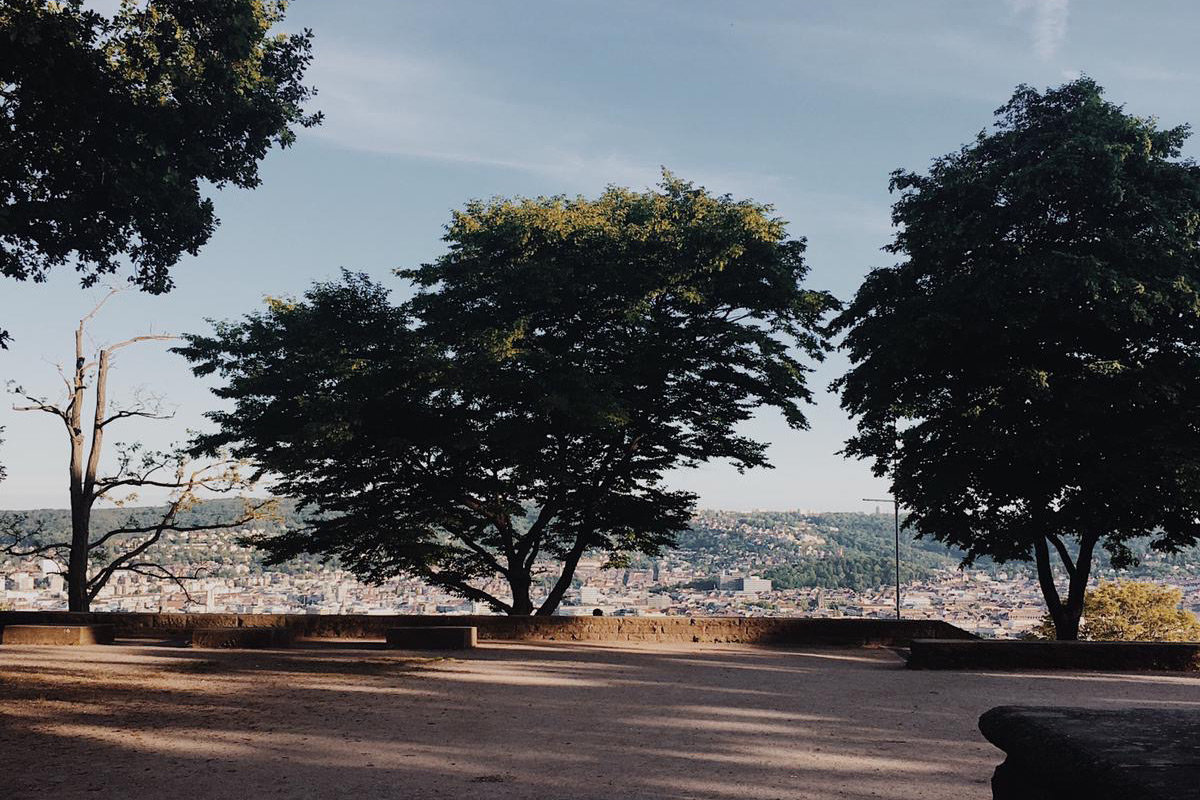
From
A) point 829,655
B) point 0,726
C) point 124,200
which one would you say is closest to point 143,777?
point 0,726

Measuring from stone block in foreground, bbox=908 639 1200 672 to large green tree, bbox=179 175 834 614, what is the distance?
8.62 metres

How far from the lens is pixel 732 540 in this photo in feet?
447

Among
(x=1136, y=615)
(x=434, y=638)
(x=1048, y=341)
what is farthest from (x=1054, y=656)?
(x=1136, y=615)

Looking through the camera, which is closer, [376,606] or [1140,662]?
[1140,662]

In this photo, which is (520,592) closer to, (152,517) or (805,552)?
(152,517)

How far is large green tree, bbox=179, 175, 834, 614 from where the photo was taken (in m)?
22.0

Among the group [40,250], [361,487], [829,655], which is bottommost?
[829,655]

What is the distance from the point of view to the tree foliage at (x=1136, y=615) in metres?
35.9

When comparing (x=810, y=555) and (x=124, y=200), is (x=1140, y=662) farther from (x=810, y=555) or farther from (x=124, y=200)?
(x=810, y=555)

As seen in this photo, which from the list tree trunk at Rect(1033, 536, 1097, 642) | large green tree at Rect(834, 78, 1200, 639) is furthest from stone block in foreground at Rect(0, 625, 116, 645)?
tree trunk at Rect(1033, 536, 1097, 642)

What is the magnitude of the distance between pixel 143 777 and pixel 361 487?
1784 cm

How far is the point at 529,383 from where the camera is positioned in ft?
68.8

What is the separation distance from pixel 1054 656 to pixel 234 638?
49.9 ft

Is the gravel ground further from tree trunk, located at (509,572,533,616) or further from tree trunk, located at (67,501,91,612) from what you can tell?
tree trunk, located at (67,501,91,612)
